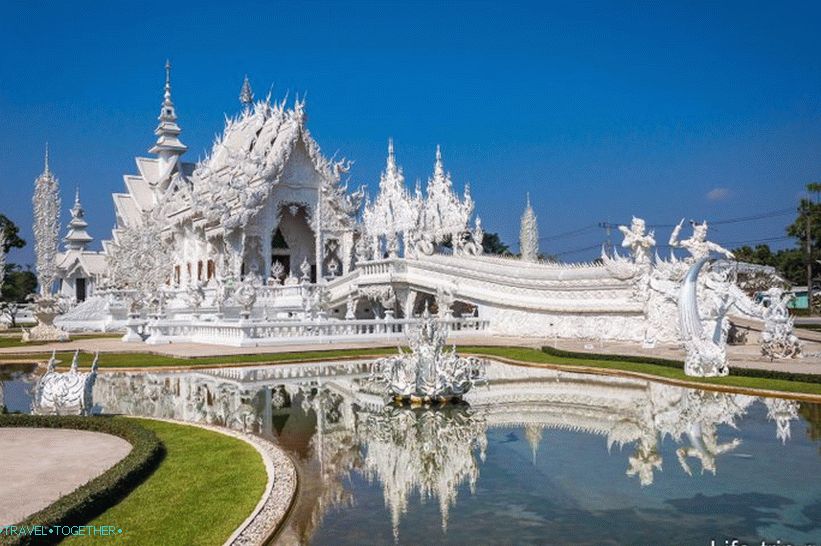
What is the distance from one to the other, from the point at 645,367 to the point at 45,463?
10893 mm

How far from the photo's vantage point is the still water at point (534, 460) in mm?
5680

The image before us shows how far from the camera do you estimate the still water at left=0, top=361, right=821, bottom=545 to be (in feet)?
18.6

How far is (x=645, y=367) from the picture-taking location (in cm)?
1455

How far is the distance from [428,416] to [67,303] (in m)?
37.3

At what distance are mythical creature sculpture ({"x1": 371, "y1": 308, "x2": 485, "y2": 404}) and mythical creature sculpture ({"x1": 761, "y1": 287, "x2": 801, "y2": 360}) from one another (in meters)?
7.88

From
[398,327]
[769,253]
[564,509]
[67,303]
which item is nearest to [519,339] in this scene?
[398,327]

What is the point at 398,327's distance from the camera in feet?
81.7

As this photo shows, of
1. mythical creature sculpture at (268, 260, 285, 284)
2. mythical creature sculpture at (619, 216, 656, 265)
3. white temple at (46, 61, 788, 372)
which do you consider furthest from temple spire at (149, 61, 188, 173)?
mythical creature sculpture at (619, 216, 656, 265)

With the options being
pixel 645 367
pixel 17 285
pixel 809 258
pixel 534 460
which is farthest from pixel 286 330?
pixel 17 285

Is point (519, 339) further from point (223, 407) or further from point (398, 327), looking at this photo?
point (223, 407)

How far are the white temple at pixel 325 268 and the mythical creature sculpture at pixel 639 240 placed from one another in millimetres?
28

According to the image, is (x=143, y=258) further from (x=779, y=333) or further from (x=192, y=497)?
(x=192, y=497)

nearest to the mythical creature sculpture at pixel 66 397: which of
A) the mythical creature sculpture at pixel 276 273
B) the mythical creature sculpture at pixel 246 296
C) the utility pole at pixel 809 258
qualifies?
the mythical creature sculpture at pixel 246 296

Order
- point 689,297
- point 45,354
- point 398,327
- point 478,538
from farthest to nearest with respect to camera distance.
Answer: point 398,327, point 45,354, point 689,297, point 478,538
